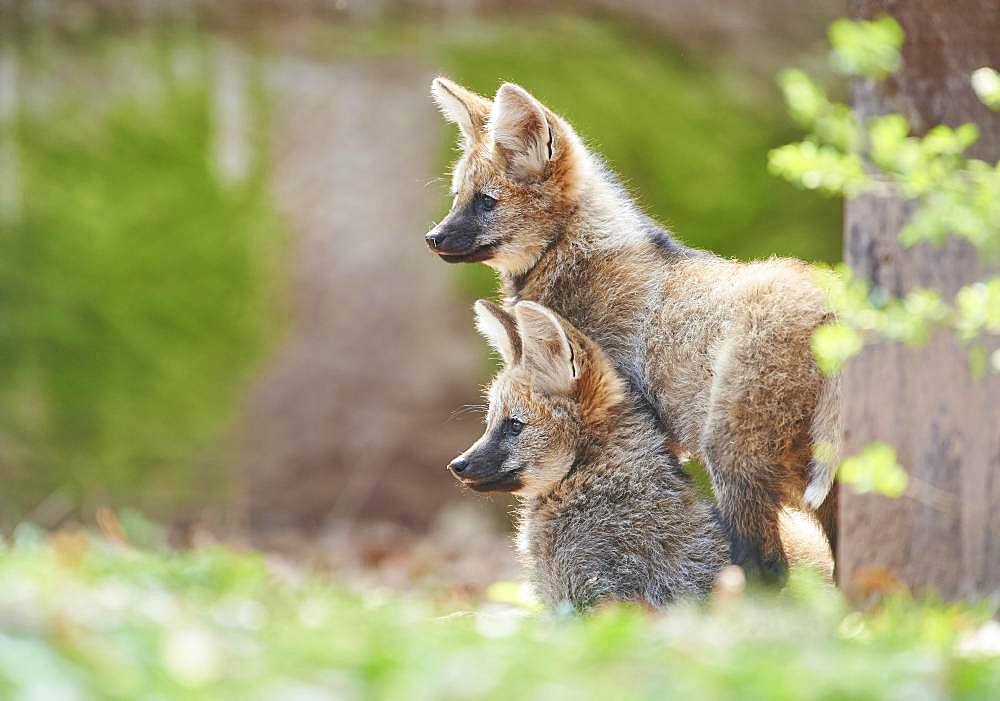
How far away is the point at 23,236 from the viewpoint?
8023 mm

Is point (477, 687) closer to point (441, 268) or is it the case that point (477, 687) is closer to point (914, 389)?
point (914, 389)

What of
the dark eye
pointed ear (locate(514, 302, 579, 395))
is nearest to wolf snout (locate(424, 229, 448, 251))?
the dark eye

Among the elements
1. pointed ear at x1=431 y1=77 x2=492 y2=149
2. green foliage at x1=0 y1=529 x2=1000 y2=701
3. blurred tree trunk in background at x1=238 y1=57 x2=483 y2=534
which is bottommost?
blurred tree trunk in background at x1=238 y1=57 x2=483 y2=534

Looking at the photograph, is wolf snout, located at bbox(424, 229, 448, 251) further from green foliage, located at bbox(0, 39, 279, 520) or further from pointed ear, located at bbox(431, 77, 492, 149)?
green foliage, located at bbox(0, 39, 279, 520)

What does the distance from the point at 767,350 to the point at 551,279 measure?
99cm

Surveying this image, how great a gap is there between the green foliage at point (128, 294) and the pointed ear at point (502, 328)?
13.3 feet

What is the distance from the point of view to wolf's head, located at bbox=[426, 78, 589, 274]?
14.8 feet

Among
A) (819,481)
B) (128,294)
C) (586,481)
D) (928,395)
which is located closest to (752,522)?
(819,481)

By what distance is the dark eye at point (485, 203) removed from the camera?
4.57 metres

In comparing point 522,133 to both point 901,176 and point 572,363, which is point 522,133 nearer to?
point 572,363

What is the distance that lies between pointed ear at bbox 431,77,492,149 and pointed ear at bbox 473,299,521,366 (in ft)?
2.13

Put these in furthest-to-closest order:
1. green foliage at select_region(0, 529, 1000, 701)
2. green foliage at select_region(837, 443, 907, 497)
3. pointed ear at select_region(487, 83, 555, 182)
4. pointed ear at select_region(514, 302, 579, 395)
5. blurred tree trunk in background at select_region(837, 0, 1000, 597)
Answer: pointed ear at select_region(487, 83, 555, 182), pointed ear at select_region(514, 302, 579, 395), blurred tree trunk in background at select_region(837, 0, 1000, 597), green foliage at select_region(837, 443, 907, 497), green foliage at select_region(0, 529, 1000, 701)

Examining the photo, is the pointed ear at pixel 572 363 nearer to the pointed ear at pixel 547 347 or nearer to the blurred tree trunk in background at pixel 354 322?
the pointed ear at pixel 547 347

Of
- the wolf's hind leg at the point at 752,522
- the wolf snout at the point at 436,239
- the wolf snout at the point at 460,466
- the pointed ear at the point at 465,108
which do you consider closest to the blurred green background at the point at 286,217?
the pointed ear at the point at 465,108
